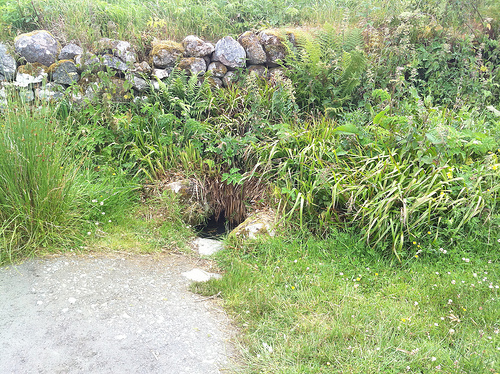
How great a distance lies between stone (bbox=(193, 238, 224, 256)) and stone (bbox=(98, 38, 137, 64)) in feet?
8.39

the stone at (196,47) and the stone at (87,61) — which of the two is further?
the stone at (196,47)

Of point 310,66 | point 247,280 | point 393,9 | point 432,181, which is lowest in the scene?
point 247,280

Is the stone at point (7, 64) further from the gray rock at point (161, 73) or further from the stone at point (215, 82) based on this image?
the stone at point (215, 82)

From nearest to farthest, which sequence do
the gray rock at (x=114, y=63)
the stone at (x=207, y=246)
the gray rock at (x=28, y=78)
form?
1. the stone at (x=207, y=246)
2. the gray rock at (x=28, y=78)
3. the gray rock at (x=114, y=63)

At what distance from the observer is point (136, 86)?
5.23 metres

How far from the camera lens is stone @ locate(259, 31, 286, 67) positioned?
18.7ft

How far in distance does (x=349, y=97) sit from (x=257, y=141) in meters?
1.30

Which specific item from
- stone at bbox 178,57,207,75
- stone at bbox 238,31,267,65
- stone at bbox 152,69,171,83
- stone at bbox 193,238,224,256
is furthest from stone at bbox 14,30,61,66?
stone at bbox 193,238,224,256

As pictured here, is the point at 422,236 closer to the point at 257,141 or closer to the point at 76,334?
the point at 257,141

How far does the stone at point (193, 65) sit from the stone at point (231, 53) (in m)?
0.26

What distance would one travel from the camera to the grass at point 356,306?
2545mm

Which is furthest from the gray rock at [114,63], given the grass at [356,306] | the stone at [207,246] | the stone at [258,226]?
the grass at [356,306]

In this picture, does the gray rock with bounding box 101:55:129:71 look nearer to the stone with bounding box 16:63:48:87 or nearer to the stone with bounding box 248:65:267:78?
the stone with bounding box 16:63:48:87

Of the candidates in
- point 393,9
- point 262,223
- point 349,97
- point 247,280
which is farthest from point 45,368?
point 393,9
